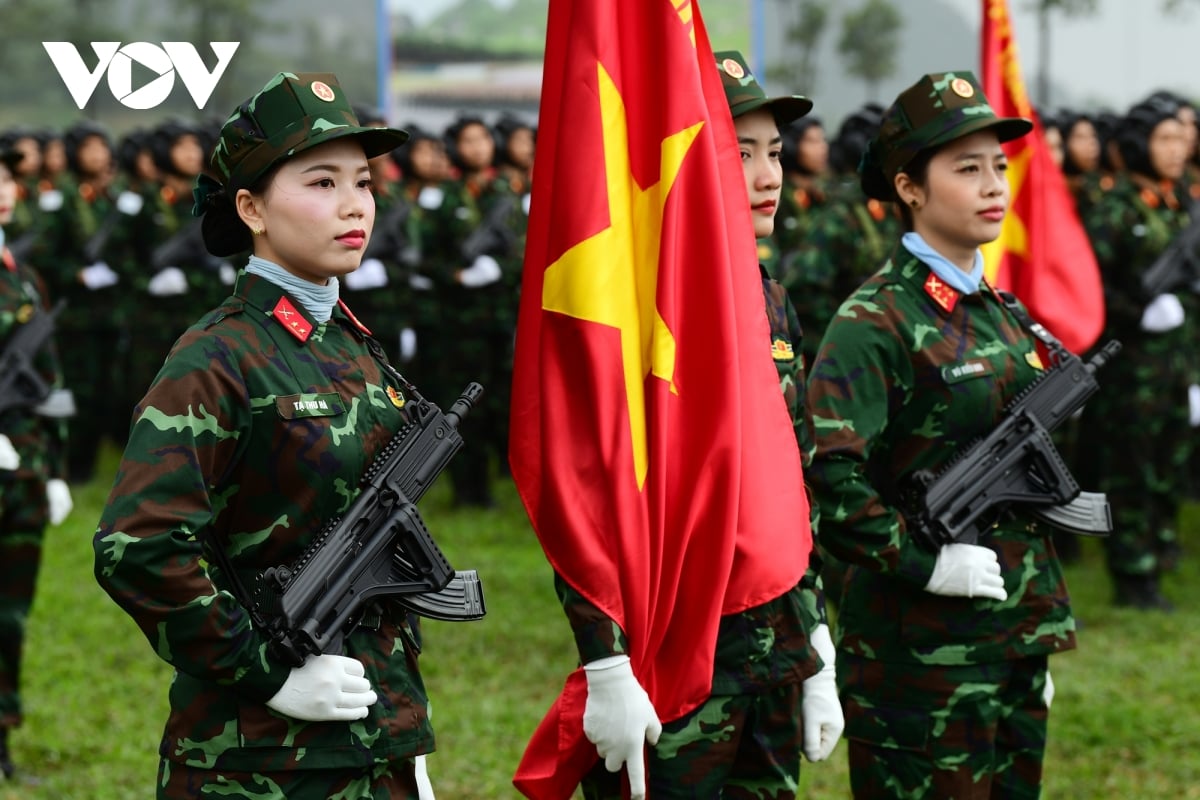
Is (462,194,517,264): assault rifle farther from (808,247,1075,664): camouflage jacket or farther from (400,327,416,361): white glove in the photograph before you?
(808,247,1075,664): camouflage jacket

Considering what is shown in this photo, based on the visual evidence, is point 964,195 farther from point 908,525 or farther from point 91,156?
point 91,156

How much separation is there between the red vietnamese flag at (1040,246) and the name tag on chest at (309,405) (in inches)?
183

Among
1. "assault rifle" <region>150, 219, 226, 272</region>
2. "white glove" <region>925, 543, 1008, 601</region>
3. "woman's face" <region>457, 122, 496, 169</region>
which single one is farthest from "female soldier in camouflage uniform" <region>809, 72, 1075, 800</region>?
"assault rifle" <region>150, 219, 226, 272</region>

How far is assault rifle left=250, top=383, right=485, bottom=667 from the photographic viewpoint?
9.59 feet

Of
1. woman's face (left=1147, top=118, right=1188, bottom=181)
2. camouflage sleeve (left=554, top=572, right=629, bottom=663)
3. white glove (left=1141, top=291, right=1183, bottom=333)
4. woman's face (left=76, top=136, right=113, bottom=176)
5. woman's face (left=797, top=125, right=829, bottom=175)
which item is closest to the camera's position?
camouflage sleeve (left=554, top=572, right=629, bottom=663)

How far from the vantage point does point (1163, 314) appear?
850 cm

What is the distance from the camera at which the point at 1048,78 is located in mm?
19000

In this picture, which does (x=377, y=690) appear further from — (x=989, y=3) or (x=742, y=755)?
(x=989, y=3)

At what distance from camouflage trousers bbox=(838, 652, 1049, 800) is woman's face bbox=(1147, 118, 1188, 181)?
17.0ft

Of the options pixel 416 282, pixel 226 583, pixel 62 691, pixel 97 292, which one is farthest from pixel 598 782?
pixel 97 292

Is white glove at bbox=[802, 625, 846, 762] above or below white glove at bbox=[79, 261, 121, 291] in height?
above

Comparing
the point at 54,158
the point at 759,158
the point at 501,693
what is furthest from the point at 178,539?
the point at 54,158

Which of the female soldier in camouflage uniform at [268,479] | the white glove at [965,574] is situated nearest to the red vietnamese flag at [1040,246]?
the white glove at [965,574]

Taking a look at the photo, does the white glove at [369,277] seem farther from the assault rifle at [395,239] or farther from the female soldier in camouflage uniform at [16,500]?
the female soldier in camouflage uniform at [16,500]
